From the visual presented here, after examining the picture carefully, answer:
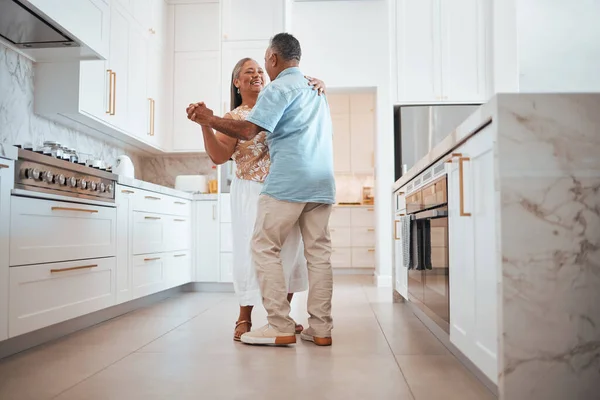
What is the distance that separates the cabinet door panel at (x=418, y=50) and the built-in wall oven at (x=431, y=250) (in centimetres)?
269

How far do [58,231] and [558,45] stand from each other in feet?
16.3

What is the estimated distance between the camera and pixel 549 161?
1.48 meters

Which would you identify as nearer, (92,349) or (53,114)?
(92,349)

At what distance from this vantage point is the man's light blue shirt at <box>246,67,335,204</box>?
7.88ft

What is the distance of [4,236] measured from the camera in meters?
2.21

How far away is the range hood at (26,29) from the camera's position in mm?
2662

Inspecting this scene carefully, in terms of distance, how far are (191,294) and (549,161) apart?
148 inches

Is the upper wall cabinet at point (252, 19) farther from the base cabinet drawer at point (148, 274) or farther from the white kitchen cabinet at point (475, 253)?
the white kitchen cabinet at point (475, 253)

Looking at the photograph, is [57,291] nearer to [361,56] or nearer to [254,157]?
[254,157]

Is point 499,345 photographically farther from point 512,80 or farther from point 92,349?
point 512,80

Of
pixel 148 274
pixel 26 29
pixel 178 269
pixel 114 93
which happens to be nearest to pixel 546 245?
pixel 26 29

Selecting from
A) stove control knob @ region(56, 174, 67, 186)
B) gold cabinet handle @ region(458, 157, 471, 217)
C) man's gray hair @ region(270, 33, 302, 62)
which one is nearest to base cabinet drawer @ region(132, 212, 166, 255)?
stove control knob @ region(56, 174, 67, 186)

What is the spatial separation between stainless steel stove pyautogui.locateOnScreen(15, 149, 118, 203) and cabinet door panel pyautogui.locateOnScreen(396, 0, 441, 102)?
3215 millimetres

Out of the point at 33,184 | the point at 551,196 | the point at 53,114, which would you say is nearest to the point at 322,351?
the point at 551,196
